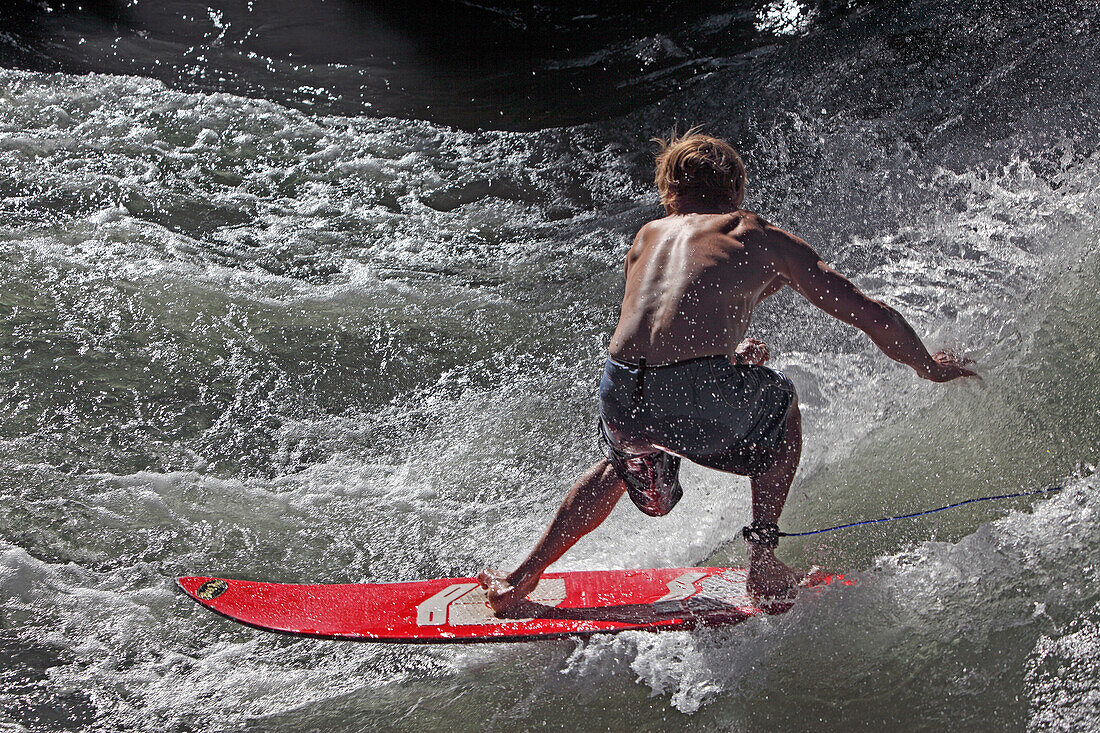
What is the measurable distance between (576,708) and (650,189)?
14.2 feet

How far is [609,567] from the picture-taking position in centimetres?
323

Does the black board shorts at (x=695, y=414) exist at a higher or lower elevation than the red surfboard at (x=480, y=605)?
higher

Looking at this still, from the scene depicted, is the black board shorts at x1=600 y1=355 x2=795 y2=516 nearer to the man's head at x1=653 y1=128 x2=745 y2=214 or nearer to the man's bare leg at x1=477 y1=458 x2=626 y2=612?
the man's bare leg at x1=477 y1=458 x2=626 y2=612

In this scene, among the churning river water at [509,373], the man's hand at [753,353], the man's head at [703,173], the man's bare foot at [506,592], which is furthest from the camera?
the man's bare foot at [506,592]

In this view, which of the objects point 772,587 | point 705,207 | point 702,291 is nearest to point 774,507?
point 772,587

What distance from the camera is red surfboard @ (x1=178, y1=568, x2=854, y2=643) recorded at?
2.77 meters

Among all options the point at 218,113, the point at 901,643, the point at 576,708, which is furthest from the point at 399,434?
the point at 218,113

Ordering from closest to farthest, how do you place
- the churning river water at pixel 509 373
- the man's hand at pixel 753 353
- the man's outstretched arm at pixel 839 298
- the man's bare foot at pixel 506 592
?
the man's outstretched arm at pixel 839 298 → the churning river water at pixel 509 373 → the man's hand at pixel 753 353 → the man's bare foot at pixel 506 592

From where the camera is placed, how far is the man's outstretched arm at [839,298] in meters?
2.36

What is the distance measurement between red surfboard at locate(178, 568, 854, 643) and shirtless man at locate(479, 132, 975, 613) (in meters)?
0.30

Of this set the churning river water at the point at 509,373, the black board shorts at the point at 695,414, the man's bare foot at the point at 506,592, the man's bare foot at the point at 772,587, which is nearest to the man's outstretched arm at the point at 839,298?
the black board shorts at the point at 695,414

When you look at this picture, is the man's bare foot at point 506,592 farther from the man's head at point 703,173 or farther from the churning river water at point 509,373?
the man's head at point 703,173

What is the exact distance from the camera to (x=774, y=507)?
8.41 feet

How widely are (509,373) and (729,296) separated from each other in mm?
2170
